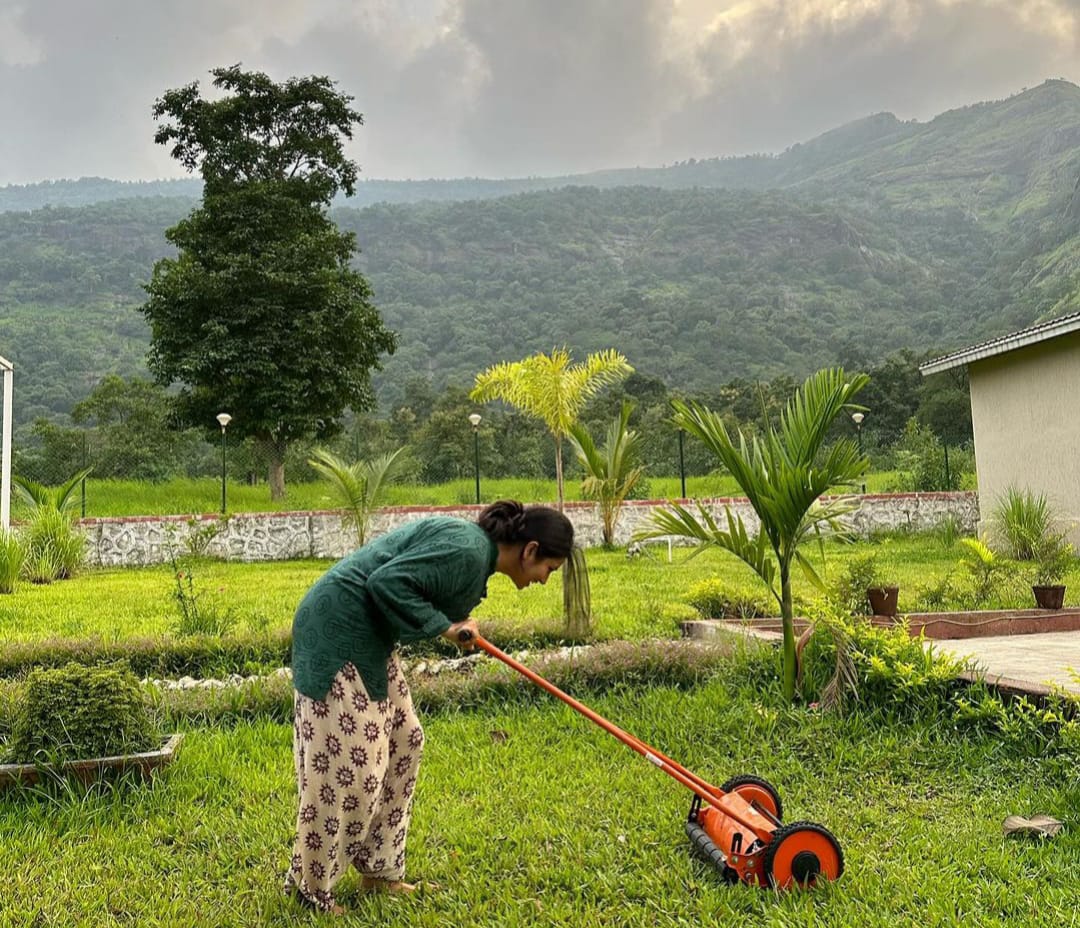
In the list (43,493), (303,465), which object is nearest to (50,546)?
(43,493)

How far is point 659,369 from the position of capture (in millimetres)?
41531

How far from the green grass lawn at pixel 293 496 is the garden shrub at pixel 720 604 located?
10.6 metres

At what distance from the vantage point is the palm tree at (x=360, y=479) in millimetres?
14523

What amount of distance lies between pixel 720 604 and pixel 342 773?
537cm

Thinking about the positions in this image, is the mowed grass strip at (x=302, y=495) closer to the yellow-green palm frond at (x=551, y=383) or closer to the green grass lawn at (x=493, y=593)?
the yellow-green palm frond at (x=551, y=383)

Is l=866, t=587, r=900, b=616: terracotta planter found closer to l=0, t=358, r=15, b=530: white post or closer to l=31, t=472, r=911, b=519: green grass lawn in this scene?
l=31, t=472, r=911, b=519: green grass lawn

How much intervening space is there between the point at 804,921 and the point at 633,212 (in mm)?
74321

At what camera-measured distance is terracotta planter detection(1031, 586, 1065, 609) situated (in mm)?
7492

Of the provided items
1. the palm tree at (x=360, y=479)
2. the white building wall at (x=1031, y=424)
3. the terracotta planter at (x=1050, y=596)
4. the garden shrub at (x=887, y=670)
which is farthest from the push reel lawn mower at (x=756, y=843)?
the palm tree at (x=360, y=479)

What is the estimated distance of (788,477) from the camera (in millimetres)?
4801

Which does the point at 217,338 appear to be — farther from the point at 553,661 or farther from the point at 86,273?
the point at 86,273

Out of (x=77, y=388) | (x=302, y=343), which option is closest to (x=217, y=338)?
(x=302, y=343)

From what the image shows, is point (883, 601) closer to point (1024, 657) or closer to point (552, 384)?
point (1024, 657)

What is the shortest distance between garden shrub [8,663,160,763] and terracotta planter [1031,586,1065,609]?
6600 mm
